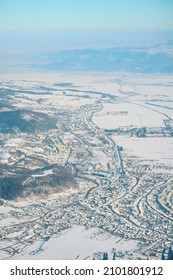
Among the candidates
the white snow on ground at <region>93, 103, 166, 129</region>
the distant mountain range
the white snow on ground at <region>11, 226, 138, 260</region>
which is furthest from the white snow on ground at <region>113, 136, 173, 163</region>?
the distant mountain range

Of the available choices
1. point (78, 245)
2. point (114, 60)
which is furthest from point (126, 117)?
point (114, 60)

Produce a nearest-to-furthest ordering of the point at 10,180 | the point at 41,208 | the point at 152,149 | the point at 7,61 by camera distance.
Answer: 1. the point at 41,208
2. the point at 10,180
3. the point at 152,149
4. the point at 7,61

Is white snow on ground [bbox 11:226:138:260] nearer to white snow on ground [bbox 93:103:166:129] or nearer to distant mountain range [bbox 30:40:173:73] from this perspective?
white snow on ground [bbox 93:103:166:129]

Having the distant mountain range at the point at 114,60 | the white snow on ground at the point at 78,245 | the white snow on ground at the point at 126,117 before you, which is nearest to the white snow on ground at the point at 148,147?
the white snow on ground at the point at 126,117

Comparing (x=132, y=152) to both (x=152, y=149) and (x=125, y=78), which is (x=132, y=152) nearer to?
(x=152, y=149)

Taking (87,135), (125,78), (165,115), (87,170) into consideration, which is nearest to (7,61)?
(125,78)

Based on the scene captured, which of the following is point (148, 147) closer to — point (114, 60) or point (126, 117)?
point (126, 117)

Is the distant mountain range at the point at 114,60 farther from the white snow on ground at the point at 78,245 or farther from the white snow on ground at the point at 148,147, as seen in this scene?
the white snow on ground at the point at 78,245
